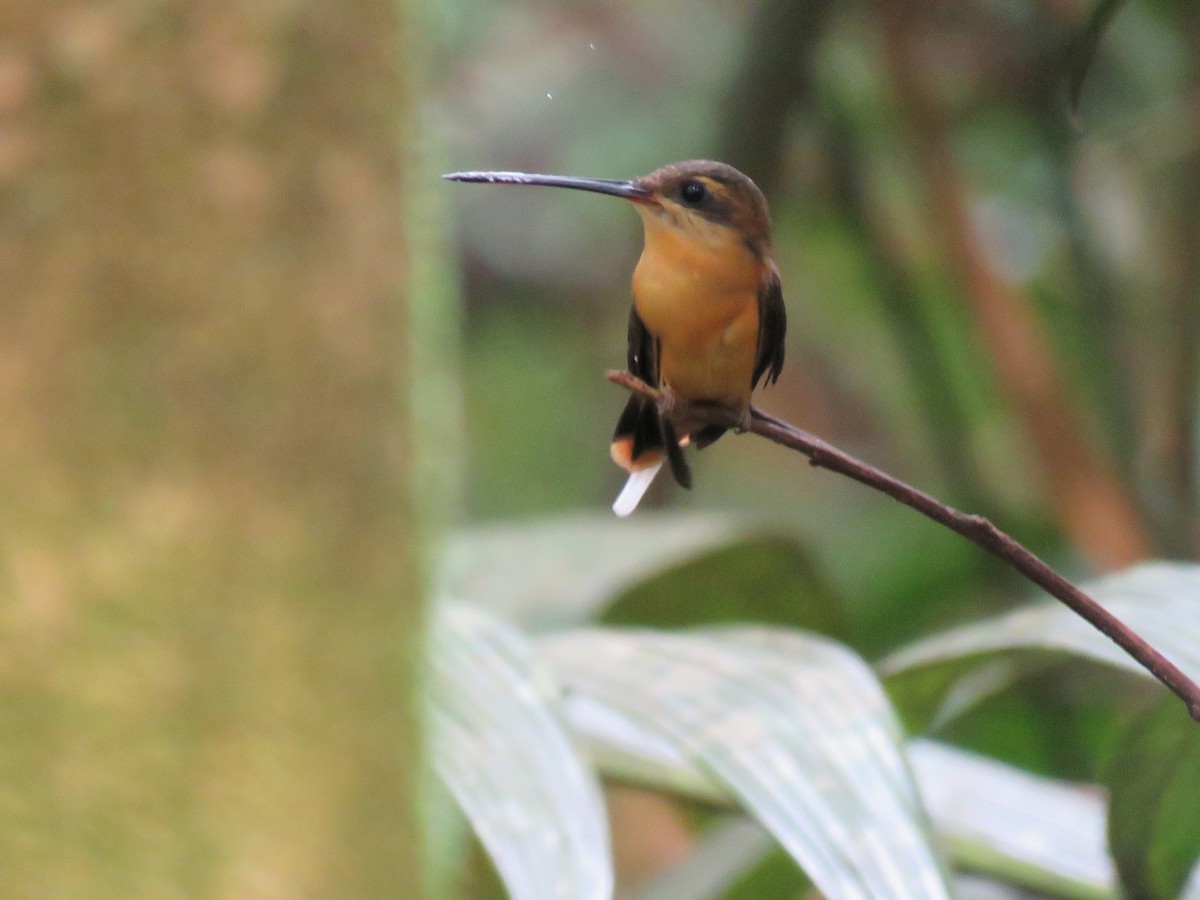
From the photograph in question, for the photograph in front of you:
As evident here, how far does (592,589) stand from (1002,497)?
1.38 metres

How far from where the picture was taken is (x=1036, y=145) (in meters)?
2.75

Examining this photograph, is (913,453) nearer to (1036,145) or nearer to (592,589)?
(1036,145)

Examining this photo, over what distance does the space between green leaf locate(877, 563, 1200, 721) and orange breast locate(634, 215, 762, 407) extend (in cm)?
24

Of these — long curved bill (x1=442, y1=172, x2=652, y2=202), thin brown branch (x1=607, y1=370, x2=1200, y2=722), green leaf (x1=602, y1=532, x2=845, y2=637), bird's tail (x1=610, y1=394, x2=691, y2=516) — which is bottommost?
green leaf (x1=602, y1=532, x2=845, y2=637)

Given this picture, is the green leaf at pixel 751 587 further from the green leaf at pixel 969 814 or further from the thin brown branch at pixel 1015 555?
the thin brown branch at pixel 1015 555

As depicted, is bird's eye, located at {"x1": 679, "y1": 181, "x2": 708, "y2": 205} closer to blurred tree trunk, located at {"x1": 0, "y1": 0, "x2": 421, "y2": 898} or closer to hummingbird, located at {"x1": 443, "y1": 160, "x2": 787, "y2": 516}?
hummingbird, located at {"x1": 443, "y1": 160, "x2": 787, "y2": 516}

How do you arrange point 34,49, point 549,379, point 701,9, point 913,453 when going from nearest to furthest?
point 34,49 < point 701,9 < point 913,453 < point 549,379

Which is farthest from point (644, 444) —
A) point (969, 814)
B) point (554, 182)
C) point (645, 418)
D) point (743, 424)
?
point (969, 814)

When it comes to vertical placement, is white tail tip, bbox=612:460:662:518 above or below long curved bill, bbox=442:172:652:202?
below

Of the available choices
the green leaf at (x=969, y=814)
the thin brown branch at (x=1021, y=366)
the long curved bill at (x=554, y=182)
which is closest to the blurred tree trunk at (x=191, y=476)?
the long curved bill at (x=554, y=182)

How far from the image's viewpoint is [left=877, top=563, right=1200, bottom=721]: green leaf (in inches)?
31.7

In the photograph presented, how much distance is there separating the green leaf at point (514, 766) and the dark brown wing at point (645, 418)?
0.47ft

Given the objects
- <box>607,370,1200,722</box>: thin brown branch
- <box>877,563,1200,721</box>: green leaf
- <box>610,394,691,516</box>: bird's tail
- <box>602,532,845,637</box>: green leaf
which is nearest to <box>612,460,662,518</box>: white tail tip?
<box>610,394,691,516</box>: bird's tail

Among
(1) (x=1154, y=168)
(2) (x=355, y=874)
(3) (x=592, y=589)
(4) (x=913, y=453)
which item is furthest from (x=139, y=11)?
(4) (x=913, y=453)
